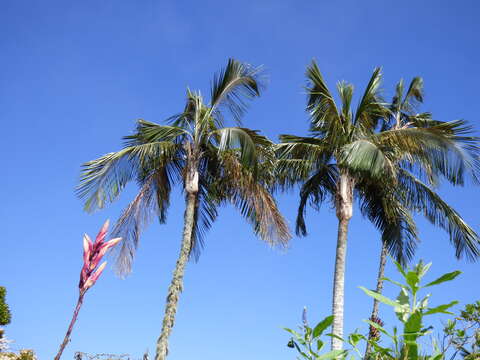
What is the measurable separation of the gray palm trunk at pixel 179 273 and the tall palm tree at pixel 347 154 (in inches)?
95.2

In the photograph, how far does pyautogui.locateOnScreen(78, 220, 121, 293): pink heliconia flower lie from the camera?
102 inches

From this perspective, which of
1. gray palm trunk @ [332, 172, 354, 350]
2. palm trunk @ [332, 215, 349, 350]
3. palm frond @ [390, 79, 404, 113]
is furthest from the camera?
palm frond @ [390, 79, 404, 113]

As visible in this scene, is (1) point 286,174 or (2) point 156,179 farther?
(1) point 286,174

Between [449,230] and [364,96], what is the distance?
373cm

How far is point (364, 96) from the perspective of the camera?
1201 centimetres

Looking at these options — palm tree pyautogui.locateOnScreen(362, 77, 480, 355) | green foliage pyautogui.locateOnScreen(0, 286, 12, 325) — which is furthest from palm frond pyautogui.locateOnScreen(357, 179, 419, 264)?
green foliage pyautogui.locateOnScreen(0, 286, 12, 325)

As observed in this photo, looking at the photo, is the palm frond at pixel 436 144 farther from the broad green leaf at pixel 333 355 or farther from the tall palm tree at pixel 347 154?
the broad green leaf at pixel 333 355

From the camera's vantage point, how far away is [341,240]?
37.5 feet

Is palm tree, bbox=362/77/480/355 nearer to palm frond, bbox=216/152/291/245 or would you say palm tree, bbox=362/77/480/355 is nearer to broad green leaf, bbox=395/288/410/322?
palm frond, bbox=216/152/291/245

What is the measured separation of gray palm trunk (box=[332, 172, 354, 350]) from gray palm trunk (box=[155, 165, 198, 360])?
3.19m

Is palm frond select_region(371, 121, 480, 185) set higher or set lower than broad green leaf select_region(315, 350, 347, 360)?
higher

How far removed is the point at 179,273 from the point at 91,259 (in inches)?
315

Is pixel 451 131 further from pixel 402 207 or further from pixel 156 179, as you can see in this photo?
pixel 156 179

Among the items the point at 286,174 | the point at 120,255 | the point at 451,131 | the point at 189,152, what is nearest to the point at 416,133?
the point at 451,131
